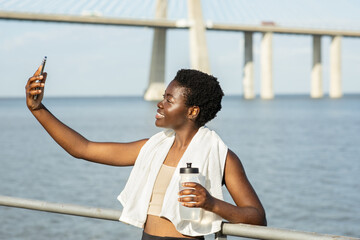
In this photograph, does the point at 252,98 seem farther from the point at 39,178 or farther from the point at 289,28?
the point at 39,178

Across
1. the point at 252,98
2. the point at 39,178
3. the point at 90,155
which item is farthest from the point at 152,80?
the point at 90,155

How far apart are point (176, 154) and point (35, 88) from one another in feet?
1.61

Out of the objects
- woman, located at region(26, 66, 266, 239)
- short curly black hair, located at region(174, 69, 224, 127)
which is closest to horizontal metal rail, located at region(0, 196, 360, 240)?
woman, located at region(26, 66, 266, 239)

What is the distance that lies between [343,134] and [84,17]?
2509 cm

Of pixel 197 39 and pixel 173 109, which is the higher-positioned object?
pixel 197 39

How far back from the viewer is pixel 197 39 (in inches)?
→ 1994

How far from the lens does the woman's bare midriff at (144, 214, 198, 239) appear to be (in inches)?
72.7

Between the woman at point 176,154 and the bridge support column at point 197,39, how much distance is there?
46070 mm

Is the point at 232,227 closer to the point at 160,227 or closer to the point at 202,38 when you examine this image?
the point at 160,227

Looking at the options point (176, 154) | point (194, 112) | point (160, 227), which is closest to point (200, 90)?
point (194, 112)

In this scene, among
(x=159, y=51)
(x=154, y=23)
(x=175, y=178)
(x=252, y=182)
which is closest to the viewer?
(x=175, y=178)

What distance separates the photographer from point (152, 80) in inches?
2299

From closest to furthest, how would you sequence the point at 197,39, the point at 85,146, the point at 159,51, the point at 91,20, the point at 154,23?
the point at 85,146 < the point at 91,20 < the point at 197,39 < the point at 154,23 < the point at 159,51

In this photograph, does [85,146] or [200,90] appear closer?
[200,90]
